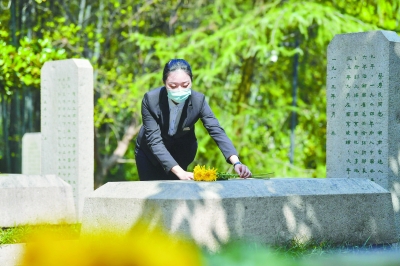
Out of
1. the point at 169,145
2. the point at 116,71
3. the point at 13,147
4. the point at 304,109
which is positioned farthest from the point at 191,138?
the point at 13,147

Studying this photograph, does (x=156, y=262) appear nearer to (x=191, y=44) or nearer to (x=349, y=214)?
(x=349, y=214)

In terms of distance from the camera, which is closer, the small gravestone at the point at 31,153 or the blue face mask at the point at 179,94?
the blue face mask at the point at 179,94

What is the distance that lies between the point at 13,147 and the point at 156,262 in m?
16.2

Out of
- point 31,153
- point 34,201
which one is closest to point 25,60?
point 31,153

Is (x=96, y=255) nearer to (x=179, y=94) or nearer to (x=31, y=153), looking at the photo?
(x=179, y=94)

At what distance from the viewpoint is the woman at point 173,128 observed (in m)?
5.52

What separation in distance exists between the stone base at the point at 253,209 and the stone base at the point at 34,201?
2363 millimetres

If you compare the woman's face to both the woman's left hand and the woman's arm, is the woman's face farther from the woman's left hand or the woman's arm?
the woman's left hand

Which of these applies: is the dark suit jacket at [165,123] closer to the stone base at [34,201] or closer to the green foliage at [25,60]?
the stone base at [34,201]

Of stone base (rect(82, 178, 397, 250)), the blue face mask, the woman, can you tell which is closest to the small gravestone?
the woman

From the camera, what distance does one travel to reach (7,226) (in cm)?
748

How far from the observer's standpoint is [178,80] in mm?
5500

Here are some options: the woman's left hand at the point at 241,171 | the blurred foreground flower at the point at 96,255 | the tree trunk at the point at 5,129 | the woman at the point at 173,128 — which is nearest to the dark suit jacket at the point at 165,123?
the woman at the point at 173,128

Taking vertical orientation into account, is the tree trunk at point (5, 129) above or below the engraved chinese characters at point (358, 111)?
below
